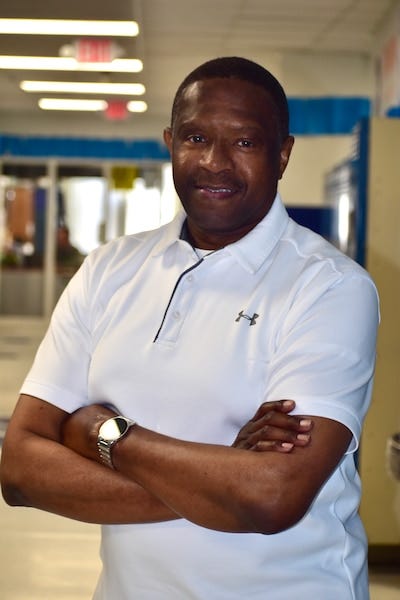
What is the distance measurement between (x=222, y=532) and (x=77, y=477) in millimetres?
266

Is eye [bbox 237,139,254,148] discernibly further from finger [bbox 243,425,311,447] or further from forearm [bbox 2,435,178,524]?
forearm [bbox 2,435,178,524]

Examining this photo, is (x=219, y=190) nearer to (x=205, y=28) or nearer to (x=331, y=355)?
(x=331, y=355)

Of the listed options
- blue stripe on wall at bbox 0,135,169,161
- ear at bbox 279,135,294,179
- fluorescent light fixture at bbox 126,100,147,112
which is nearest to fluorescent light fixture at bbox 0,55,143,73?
fluorescent light fixture at bbox 126,100,147,112

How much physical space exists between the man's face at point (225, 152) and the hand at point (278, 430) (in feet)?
1.15

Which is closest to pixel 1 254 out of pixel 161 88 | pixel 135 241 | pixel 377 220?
pixel 161 88

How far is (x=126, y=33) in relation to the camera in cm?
842

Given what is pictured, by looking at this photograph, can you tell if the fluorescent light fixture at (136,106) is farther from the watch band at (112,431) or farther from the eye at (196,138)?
the watch band at (112,431)

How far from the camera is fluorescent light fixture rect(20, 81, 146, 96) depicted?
11.4m

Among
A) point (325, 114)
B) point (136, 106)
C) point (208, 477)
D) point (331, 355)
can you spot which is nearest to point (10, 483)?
point (208, 477)

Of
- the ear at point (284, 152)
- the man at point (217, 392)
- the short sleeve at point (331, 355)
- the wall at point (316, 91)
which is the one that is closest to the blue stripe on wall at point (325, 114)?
the wall at point (316, 91)

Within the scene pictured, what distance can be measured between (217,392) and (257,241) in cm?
28

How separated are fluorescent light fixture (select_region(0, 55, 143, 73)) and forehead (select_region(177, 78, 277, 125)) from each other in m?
8.04

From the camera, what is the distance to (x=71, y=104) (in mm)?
13547

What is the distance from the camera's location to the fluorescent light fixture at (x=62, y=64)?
9.65m
